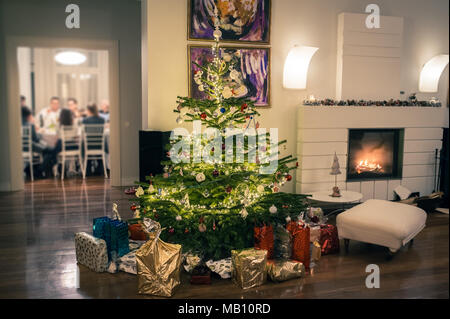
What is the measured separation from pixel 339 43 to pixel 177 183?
10.5ft

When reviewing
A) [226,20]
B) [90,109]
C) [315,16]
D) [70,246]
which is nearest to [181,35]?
[226,20]

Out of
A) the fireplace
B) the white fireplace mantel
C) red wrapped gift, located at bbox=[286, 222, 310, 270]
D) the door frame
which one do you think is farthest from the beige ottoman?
the door frame

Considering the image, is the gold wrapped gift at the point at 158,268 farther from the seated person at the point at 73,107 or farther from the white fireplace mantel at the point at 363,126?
the seated person at the point at 73,107

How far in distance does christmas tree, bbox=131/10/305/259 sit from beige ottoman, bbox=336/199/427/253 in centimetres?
54

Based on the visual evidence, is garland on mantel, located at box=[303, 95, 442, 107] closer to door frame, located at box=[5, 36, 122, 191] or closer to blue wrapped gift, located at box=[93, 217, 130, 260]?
blue wrapped gift, located at box=[93, 217, 130, 260]

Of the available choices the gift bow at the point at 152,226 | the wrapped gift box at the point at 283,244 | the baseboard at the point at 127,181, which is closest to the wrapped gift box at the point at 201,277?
the gift bow at the point at 152,226

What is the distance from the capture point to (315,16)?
5.19 metres

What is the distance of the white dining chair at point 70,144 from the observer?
24.4 feet

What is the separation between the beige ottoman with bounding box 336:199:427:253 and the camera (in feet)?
10.8

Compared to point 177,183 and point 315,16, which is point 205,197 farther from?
point 315,16

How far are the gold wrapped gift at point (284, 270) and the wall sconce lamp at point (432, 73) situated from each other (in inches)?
150

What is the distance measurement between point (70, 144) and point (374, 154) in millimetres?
5179

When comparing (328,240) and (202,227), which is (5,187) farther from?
(328,240)

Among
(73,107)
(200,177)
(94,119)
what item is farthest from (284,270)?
(73,107)
